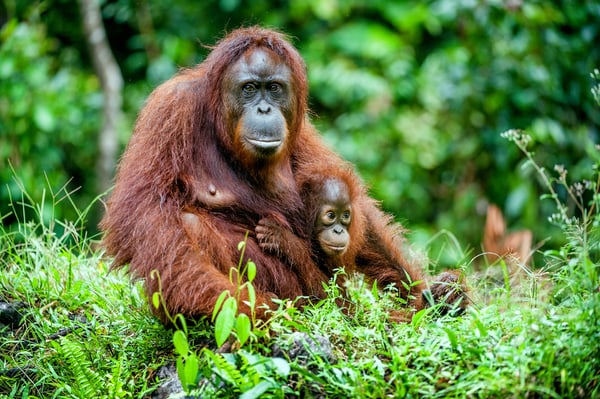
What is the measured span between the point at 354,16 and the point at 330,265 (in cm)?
609

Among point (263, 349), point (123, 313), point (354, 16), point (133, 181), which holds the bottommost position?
point (123, 313)

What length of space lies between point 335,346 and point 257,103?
4.11 ft

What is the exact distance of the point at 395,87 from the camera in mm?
8672

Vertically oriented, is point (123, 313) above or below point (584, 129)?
below

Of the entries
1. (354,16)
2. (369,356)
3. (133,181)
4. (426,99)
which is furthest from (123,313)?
(354,16)

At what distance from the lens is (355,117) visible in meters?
8.63

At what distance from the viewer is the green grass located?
2.90 meters

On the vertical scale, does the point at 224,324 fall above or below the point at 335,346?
above

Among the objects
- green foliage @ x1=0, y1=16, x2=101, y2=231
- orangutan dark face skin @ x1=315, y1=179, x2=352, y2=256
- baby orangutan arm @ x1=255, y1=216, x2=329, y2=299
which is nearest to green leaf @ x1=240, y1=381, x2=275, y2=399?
baby orangutan arm @ x1=255, y1=216, x2=329, y2=299

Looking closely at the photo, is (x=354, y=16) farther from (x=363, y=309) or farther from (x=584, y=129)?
(x=363, y=309)

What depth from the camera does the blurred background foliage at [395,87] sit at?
7184mm

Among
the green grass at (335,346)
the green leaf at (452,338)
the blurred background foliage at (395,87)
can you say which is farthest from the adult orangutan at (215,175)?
the blurred background foliage at (395,87)

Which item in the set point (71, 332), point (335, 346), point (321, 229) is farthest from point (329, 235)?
point (71, 332)

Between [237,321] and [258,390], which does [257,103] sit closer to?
[237,321]
